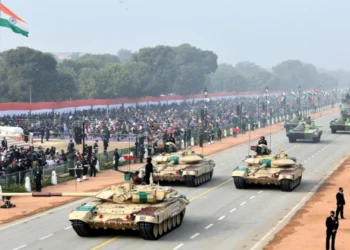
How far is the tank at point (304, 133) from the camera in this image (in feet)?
247

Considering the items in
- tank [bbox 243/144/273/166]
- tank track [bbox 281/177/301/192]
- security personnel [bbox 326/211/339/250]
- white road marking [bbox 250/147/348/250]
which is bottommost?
white road marking [bbox 250/147/348/250]

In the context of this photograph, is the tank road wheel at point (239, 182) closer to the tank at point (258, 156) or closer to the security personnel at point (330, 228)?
the tank at point (258, 156)

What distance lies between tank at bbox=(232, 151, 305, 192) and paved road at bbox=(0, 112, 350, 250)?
55cm

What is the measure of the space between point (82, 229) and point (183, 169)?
15.5 meters

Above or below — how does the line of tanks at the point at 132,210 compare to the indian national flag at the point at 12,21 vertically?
below

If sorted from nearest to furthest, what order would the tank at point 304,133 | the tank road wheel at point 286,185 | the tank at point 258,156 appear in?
the tank road wheel at point 286,185, the tank at point 258,156, the tank at point 304,133

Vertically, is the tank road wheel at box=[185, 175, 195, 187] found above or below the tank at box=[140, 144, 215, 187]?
below

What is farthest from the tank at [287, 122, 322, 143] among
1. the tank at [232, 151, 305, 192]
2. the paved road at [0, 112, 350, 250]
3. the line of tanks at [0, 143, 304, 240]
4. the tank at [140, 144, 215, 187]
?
the line of tanks at [0, 143, 304, 240]

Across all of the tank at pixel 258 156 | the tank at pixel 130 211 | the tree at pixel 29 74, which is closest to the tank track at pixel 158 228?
the tank at pixel 130 211

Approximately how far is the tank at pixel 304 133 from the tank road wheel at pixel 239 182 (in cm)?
3349

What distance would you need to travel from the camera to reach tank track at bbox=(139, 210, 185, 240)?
2789 cm

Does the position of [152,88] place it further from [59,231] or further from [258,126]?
[59,231]

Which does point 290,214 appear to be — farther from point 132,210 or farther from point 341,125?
point 341,125

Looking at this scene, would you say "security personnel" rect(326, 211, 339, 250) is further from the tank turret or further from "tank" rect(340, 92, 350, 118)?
"tank" rect(340, 92, 350, 118)
